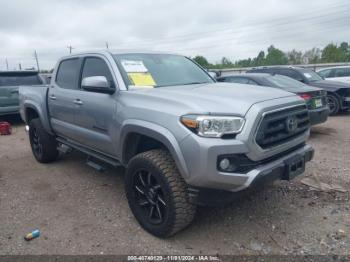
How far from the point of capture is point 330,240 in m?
3.00

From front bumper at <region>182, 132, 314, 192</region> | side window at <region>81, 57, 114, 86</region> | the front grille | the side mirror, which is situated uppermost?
side window at <region>81, 57, 114, 86</region>

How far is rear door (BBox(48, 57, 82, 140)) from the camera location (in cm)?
445

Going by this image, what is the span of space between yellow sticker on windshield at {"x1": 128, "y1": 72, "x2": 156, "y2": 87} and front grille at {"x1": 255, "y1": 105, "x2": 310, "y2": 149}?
1.42m

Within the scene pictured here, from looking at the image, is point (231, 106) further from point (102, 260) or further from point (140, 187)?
point (102, 260)

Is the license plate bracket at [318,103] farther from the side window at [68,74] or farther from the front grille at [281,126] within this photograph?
the side window at [68,74]

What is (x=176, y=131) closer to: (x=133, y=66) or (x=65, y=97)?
(x=133, y=66)

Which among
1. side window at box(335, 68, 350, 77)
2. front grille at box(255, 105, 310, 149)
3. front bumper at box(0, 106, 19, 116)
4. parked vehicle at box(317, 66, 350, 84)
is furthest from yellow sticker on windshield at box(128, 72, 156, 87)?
side window at box(335, 68, 350, 77)

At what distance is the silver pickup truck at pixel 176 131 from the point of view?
8.67 feet

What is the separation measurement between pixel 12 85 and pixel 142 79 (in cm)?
755

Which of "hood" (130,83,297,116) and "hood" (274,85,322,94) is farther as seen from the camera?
"hood" (274,85,322,94)

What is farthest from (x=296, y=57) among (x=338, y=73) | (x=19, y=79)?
(x=19, y=79)

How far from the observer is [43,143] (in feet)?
17.9

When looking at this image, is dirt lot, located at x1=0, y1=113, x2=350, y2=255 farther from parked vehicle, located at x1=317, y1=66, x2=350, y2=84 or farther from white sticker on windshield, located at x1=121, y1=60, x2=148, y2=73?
parked vehicle, located at x1=317, y1=66, x2=350, y2=84

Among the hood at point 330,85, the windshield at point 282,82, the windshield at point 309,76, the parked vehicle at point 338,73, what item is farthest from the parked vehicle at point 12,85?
the parked vehicle at point 338,73
